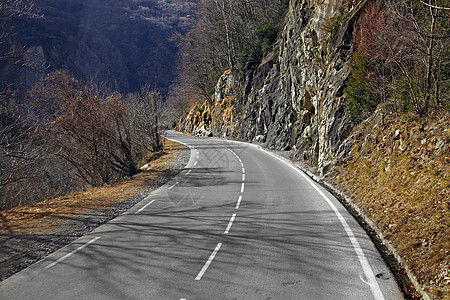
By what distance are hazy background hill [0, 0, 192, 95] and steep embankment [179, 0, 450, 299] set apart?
69.4m

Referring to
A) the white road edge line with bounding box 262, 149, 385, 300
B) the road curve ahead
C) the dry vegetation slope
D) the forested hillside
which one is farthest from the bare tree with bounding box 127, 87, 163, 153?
the white road edge line with bounding box 262, 149, 385, 300

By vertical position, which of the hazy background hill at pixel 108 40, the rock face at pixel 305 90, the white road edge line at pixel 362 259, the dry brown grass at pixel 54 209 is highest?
the hazy background hill at pixel 108 40

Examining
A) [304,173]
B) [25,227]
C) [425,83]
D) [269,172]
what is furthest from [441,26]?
[25,227]

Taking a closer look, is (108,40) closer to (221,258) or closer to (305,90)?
(305,90)

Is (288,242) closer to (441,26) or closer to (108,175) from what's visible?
(441,26)

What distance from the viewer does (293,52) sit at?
26.5m

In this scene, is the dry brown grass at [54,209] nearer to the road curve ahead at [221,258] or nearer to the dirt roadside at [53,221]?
the dirt roadside at [53,221]

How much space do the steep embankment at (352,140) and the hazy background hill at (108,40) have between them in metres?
69.4

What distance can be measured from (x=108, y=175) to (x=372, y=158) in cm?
1606

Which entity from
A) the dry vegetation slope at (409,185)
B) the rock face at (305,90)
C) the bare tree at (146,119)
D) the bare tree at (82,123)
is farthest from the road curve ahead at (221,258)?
the bare tree at (146,119)

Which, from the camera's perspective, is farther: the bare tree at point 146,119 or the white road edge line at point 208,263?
the bare tree at point 146,119

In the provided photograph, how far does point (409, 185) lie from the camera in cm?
857

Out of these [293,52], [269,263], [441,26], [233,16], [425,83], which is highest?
[233,16]

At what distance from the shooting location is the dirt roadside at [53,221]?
7.37m
